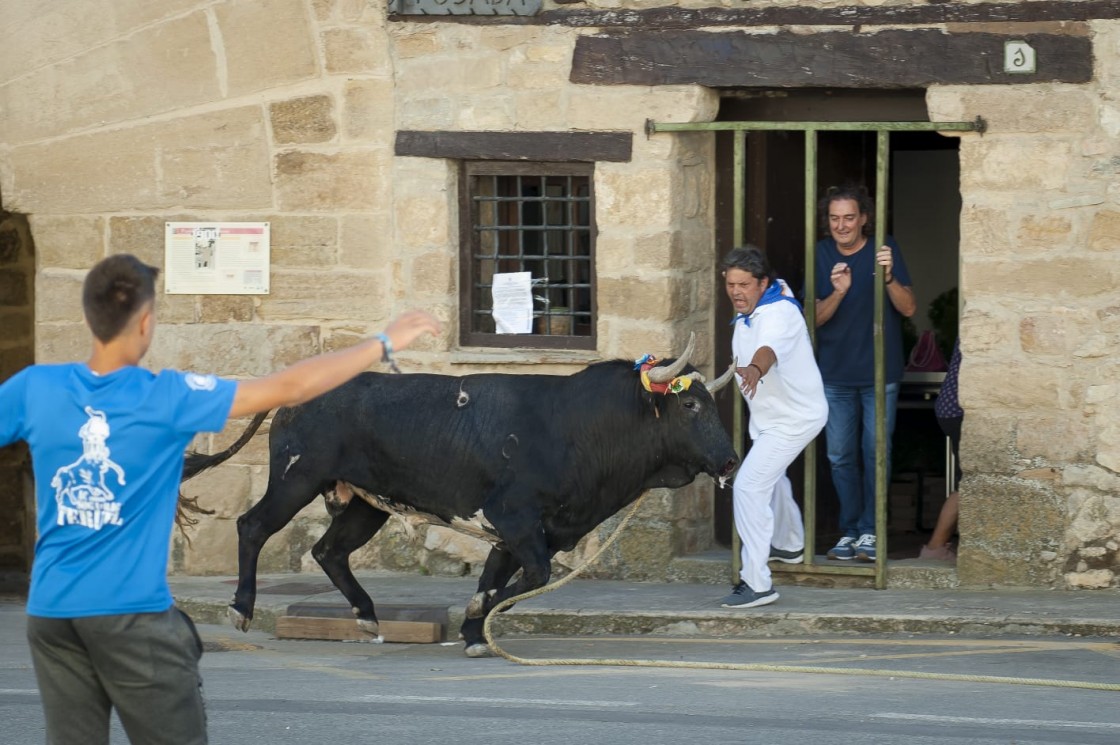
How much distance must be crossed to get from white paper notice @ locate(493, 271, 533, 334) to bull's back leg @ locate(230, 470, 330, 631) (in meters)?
2.08

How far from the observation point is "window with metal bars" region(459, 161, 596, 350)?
10617 millimetres

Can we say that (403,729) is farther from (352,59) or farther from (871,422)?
(352,59)

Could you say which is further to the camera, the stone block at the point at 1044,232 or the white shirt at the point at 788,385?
the stone block at the point at 1044,232

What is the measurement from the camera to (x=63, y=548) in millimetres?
4641

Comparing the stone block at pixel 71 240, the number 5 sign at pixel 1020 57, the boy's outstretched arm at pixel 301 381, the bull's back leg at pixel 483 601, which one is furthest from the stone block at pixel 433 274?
the boy's outstretched arm at pixel 301 381

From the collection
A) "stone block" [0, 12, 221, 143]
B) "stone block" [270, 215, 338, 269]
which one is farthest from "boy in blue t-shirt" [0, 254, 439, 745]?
"stone block" [0, 12, 221, 143]

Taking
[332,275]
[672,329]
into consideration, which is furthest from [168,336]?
[672,329]

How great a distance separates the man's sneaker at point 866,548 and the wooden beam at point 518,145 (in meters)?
2.46

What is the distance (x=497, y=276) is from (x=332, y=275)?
969 millimetres

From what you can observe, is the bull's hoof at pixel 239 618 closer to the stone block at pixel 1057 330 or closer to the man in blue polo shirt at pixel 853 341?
the man in blue polo shirt at pixel 853 341

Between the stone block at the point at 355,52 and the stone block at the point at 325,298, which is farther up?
the stone block at the point at 355,52

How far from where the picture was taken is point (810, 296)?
1006 centimetres

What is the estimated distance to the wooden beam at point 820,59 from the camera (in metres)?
9.49

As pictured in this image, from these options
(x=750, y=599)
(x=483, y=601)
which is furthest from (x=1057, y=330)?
(x=483, y=601)
